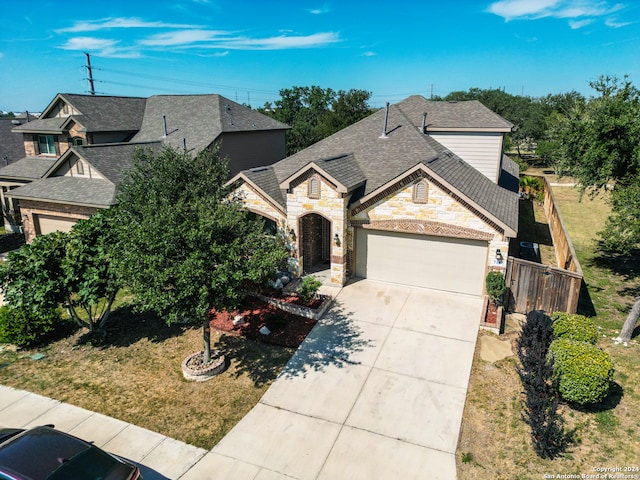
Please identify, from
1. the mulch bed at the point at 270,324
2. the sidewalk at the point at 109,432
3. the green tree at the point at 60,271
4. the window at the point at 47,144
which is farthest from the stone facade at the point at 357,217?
the window at the point at 47,144

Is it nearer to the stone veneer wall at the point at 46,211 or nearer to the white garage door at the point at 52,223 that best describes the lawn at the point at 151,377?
the stone veneer wall at the point at 46,211

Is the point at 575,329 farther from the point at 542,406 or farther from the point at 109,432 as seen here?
the point at 109,432

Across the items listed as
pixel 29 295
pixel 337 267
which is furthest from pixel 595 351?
pixel 29 295

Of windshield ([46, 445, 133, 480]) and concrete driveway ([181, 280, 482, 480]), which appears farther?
concrete driveway ([181, 280, 482, 480])

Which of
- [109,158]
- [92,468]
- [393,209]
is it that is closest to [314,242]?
[393,209]

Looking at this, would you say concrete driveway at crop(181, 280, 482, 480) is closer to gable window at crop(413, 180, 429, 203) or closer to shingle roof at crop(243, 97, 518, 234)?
gable window at crop(413, 180, 429, 203)

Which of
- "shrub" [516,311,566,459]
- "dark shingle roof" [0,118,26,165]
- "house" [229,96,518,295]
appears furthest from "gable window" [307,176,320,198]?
"dark shingle roof" [0,118,26,165]
